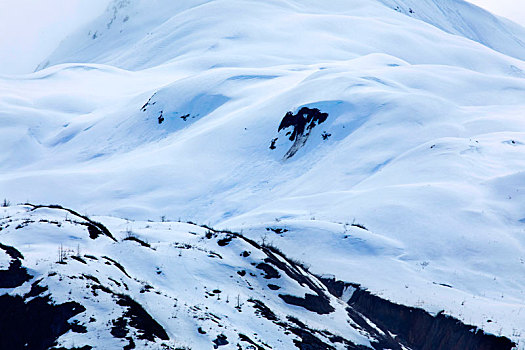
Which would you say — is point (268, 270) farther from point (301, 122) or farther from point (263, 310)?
point (301, 122)

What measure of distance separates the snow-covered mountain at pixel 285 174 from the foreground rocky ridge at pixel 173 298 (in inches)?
3.1

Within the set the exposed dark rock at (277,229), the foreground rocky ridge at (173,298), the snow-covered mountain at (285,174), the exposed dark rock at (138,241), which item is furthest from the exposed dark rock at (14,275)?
the exposed dark rock at (277,229)

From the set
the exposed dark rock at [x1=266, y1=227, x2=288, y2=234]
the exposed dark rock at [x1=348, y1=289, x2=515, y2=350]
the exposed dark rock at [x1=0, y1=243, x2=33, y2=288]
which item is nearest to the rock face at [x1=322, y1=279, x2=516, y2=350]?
the exposed dark rock at [x1=348, y1=289, x2=515, y2=350]

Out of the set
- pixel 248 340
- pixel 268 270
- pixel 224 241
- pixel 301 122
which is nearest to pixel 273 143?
pixel 301 122

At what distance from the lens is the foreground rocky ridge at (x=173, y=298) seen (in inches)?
627

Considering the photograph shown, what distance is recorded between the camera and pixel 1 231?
19344 millimetres

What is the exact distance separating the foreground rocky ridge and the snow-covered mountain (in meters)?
0.08

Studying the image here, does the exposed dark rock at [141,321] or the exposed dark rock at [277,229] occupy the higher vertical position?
the exposed dark rock at [141,321]

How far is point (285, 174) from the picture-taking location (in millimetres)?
49625

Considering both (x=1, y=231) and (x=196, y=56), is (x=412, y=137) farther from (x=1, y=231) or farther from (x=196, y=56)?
(x=196, y=56)

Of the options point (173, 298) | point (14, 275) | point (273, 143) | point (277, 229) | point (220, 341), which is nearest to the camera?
point (14, 275)

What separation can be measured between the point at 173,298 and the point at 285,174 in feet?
103

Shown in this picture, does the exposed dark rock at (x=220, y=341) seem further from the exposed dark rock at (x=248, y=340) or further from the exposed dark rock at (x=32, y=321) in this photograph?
the exposed dark rock at (x=32, y=321)

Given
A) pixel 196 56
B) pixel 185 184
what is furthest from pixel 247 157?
pixel 196 56
